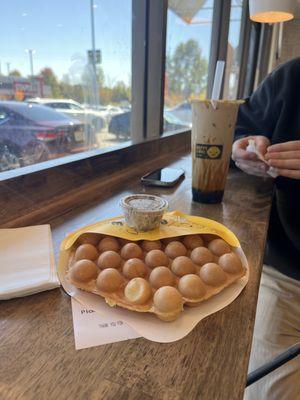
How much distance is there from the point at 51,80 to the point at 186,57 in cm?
138

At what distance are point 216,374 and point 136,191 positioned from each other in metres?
0.58

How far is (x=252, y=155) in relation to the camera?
88 centimetres

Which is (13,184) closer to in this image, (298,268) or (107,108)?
(107,108)

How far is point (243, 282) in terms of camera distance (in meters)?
0.41

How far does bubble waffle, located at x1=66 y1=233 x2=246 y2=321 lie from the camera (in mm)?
347

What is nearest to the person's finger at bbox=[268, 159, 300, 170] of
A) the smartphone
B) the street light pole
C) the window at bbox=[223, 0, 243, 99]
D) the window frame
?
the smartphone

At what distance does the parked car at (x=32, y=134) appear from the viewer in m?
0.72

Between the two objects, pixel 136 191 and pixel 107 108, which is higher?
pixel 107 108

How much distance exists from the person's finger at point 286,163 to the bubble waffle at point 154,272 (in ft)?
1.30

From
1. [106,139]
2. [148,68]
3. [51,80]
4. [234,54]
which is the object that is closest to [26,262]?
[51,80]

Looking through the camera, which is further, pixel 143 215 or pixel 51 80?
pixel 51 80

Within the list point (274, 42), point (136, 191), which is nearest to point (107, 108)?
point (136, 191)

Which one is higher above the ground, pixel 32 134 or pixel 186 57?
pixel 186 57

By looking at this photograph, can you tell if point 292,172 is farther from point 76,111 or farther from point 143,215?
point 76,111
